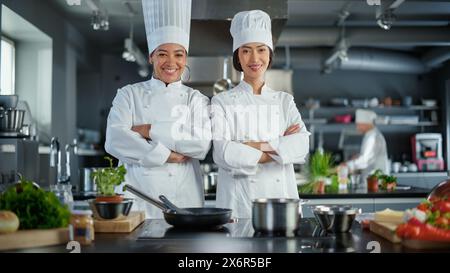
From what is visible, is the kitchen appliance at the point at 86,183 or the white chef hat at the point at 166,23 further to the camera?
the kitchen appliance at the point at 86,183

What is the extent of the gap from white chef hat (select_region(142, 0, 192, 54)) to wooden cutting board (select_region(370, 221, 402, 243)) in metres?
1.29

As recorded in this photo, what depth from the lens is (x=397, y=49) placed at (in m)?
7.37

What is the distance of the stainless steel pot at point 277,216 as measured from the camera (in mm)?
1489

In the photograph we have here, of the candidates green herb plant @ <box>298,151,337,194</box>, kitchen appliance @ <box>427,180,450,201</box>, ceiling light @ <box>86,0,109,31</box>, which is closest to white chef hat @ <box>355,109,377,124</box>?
green herb plant @ <box>298,151,337,194</box>

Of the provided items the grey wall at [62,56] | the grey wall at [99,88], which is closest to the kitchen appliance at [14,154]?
the grey wall at [99,88]

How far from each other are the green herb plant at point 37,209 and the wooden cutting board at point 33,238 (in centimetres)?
2

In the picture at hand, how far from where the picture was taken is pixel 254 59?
2.44 metres

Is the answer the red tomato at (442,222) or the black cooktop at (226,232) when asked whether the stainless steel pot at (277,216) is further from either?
the red tomato at (442,222)

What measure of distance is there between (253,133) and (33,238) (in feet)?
4.19

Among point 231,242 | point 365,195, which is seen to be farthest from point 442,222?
point 365,195
